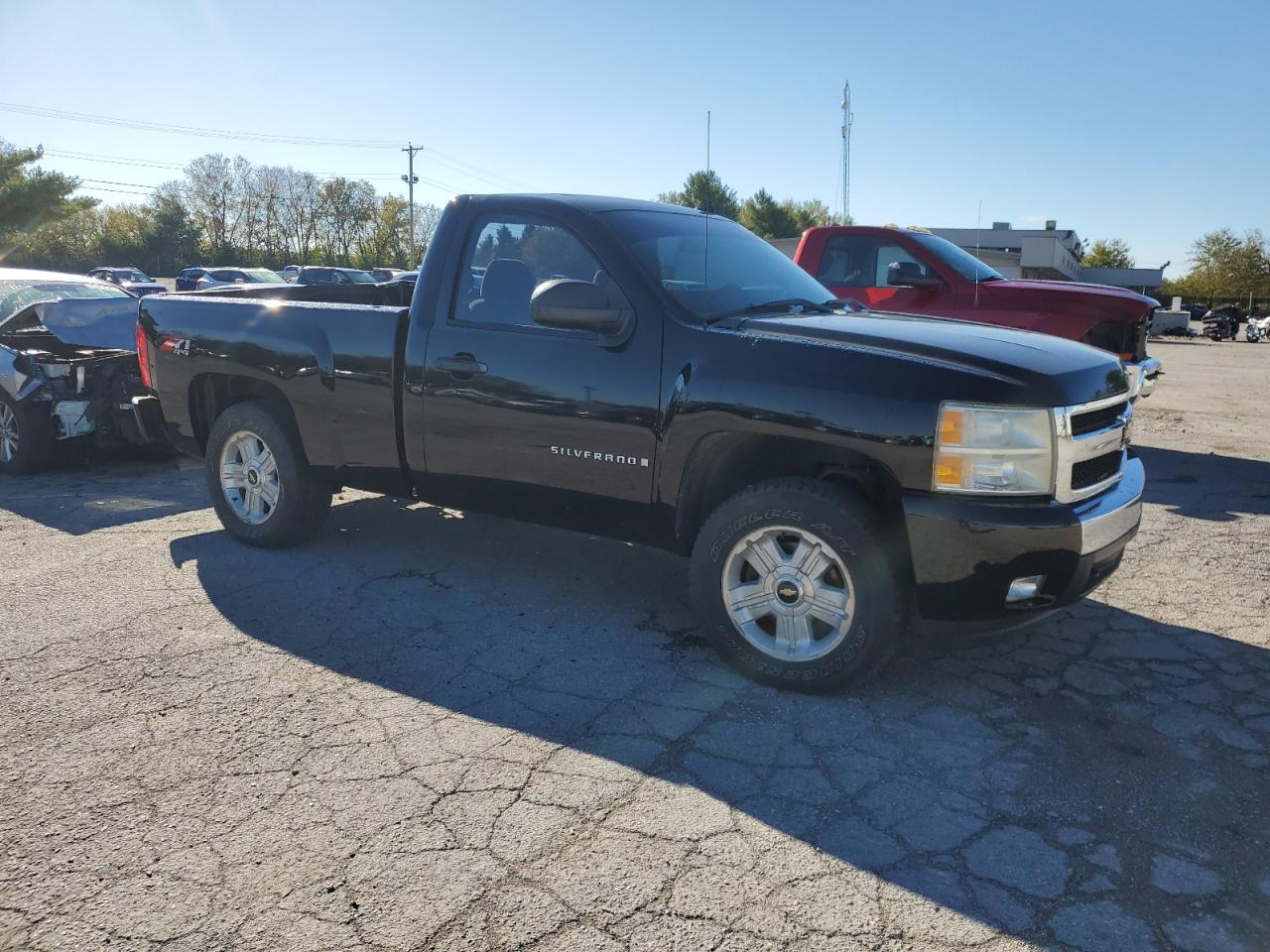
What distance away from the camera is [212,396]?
5.74 meters

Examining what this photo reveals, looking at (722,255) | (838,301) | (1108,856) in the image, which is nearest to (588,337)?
(722,255)

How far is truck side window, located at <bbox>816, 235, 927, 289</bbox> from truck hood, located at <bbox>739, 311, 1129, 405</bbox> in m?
5.61

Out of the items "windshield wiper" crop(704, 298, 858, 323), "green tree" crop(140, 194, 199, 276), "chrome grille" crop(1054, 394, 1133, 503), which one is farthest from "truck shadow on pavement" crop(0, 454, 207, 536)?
"green tree" crop(140, 194, 199, 276)

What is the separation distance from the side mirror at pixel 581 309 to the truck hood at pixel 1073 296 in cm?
610

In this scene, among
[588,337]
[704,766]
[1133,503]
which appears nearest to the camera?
[704,766]

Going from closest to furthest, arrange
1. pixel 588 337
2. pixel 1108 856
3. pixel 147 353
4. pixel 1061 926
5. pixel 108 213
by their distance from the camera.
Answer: pixel 1061 926 < pixel 1108 856 < pixel 588 337 < pixel 147 353 < pixel 108 213

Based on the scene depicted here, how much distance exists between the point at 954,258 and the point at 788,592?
6.72m

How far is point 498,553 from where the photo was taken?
5484 mm

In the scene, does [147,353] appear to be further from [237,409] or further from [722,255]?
[722,255]

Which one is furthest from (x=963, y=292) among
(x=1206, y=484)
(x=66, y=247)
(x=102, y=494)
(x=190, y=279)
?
(x=66, y=247)

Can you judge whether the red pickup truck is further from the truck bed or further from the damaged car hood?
the damaged car hood

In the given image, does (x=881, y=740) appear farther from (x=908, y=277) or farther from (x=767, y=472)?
(x=908, y=277)

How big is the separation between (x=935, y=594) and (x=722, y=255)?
201 centimetres

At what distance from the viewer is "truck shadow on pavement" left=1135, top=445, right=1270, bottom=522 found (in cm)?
680
